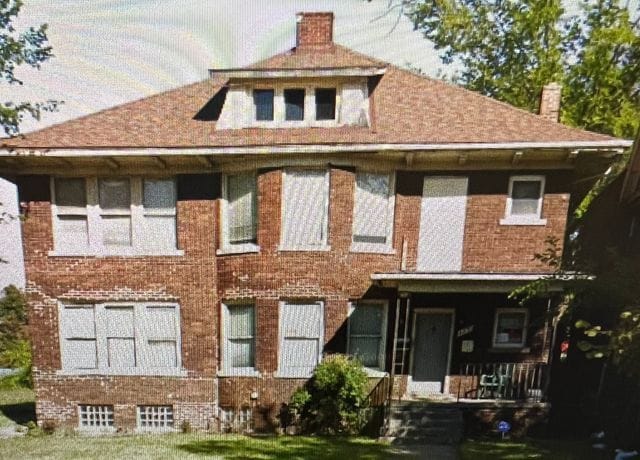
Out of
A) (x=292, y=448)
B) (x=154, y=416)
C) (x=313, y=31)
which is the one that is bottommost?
(x=154, y=416)

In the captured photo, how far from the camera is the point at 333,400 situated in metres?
8.04

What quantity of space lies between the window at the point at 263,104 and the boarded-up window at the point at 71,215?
4.63 metres

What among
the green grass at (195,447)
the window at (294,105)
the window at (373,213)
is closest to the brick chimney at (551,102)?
the window at (373,213)

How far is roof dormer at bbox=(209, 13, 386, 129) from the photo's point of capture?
8.03 meters

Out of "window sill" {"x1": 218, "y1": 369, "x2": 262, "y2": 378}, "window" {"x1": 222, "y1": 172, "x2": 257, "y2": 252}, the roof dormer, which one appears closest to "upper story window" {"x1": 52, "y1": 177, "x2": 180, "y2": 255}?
"window" {"x1": 222, "y1": 172, "x2": 257, "y2": 252}

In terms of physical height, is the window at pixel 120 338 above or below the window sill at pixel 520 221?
below

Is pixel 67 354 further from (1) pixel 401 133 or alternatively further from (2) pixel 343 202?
(1) pixel 401 133

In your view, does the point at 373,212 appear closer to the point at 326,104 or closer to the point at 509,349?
the point at 326,104

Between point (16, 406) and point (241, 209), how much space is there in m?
10.4

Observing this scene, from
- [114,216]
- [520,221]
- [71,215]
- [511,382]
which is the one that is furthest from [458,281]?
[71,215]

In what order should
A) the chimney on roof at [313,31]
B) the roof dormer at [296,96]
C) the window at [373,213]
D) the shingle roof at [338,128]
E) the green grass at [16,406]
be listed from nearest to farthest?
the shingle roof at [338,128] → the roof dormer at [296,96] → the window at [373,213] → the green grass at [16,406] → the chimney on roof at [313,31]

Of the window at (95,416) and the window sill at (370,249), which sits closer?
the window sill at (370,249)

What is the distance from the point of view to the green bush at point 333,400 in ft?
26.1

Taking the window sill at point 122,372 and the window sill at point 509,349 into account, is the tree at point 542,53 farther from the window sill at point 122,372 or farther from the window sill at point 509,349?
the window sill at point 122,372
